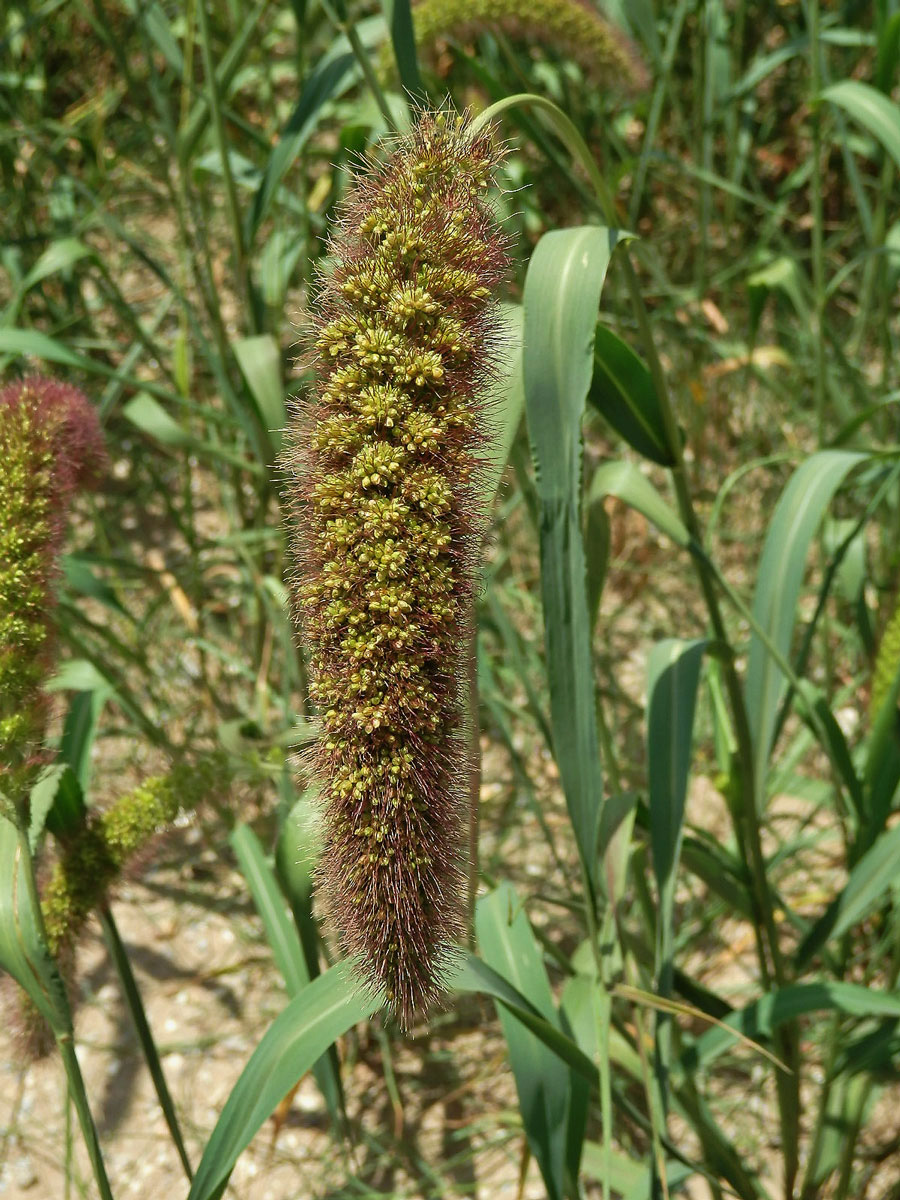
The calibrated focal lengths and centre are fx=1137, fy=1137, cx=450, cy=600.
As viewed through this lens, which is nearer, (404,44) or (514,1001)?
(514,1001)

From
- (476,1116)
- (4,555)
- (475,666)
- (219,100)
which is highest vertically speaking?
(219,100)

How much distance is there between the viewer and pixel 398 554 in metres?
0.88

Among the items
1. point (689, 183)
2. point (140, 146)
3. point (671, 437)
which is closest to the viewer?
point (671, 437)

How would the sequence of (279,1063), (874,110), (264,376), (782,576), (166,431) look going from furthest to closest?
(166,431) < (264,376) < (874,110) < (782,576) < (279,1063)

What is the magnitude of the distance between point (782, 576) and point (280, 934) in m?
0.91

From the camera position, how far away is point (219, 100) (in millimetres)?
2002

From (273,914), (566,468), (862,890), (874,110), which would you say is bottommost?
(862,890)

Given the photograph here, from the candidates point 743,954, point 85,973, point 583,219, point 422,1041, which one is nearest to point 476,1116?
point 422,1041

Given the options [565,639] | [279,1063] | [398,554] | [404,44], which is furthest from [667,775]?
[404,44]

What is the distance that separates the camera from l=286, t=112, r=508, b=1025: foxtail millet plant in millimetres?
889

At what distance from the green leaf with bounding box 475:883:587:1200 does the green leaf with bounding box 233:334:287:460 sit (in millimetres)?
853

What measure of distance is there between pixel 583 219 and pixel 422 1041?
8.59 feet

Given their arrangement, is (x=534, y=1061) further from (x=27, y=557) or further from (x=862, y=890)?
(x=27, y=557)

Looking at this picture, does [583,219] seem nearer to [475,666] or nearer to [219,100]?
[219,100]
